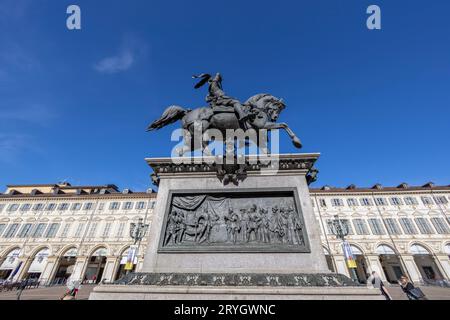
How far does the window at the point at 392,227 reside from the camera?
32.6 m

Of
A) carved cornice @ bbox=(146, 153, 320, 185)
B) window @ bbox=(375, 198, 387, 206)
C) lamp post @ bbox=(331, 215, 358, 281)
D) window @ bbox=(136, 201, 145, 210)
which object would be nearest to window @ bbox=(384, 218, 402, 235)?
window @ bbox=(375, 198, 387, 206)

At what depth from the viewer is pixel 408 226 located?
107 feet

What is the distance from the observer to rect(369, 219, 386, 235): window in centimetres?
3309

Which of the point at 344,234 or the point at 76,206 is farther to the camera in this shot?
the point at 76,206

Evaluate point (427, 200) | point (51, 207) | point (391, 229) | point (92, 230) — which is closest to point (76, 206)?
point (51, 207)

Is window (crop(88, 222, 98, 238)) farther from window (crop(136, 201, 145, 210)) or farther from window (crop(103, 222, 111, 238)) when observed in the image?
window (crop(136, 201, 145, 210))

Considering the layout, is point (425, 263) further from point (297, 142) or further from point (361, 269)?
point (297, 142)

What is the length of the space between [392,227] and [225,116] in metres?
39.1

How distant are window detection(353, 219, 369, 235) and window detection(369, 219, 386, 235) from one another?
2.97 feet

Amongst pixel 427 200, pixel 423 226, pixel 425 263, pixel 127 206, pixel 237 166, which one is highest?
pixel 127 206

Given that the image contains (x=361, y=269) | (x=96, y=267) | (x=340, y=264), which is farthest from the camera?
(x=96, y=267)
